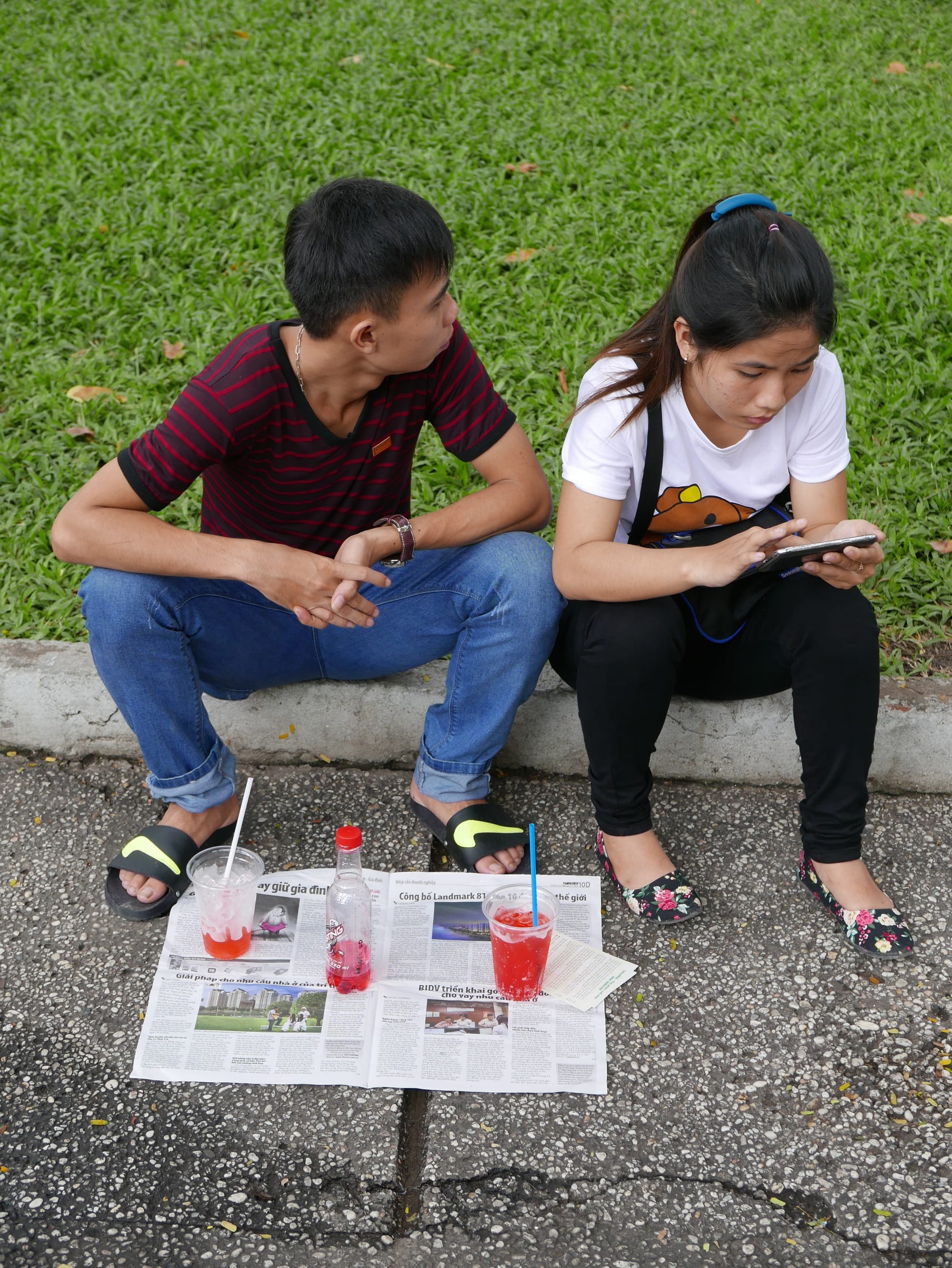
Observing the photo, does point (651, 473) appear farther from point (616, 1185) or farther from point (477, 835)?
point (616, 1185)

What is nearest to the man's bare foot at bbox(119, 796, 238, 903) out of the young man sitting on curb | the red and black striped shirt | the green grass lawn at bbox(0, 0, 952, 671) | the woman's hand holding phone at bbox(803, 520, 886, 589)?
the young man sitting on curb

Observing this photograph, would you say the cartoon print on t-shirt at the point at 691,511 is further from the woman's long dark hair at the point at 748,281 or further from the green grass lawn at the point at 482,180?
the green grass lawn at the point at 482,180

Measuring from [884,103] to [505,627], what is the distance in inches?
164

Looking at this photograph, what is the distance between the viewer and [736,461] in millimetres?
2420

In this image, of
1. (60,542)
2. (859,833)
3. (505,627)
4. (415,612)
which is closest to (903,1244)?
(859,833)

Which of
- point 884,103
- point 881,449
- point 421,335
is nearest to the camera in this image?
point 421,335

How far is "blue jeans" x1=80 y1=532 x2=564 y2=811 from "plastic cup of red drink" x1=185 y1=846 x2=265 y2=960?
240 mm

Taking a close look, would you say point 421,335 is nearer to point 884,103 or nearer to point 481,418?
point 481,418

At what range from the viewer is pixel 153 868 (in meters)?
2.47

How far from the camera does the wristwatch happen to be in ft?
7.99

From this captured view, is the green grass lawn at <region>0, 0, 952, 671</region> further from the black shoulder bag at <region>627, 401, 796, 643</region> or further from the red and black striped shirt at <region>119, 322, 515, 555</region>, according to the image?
the red and black striped shirt at <region>119, 322, 515, 555</region>

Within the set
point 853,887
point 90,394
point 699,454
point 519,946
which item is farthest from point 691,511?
point 90,394

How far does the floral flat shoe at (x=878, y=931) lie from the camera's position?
238 centimetres

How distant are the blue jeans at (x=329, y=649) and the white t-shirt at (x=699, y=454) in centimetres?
26
